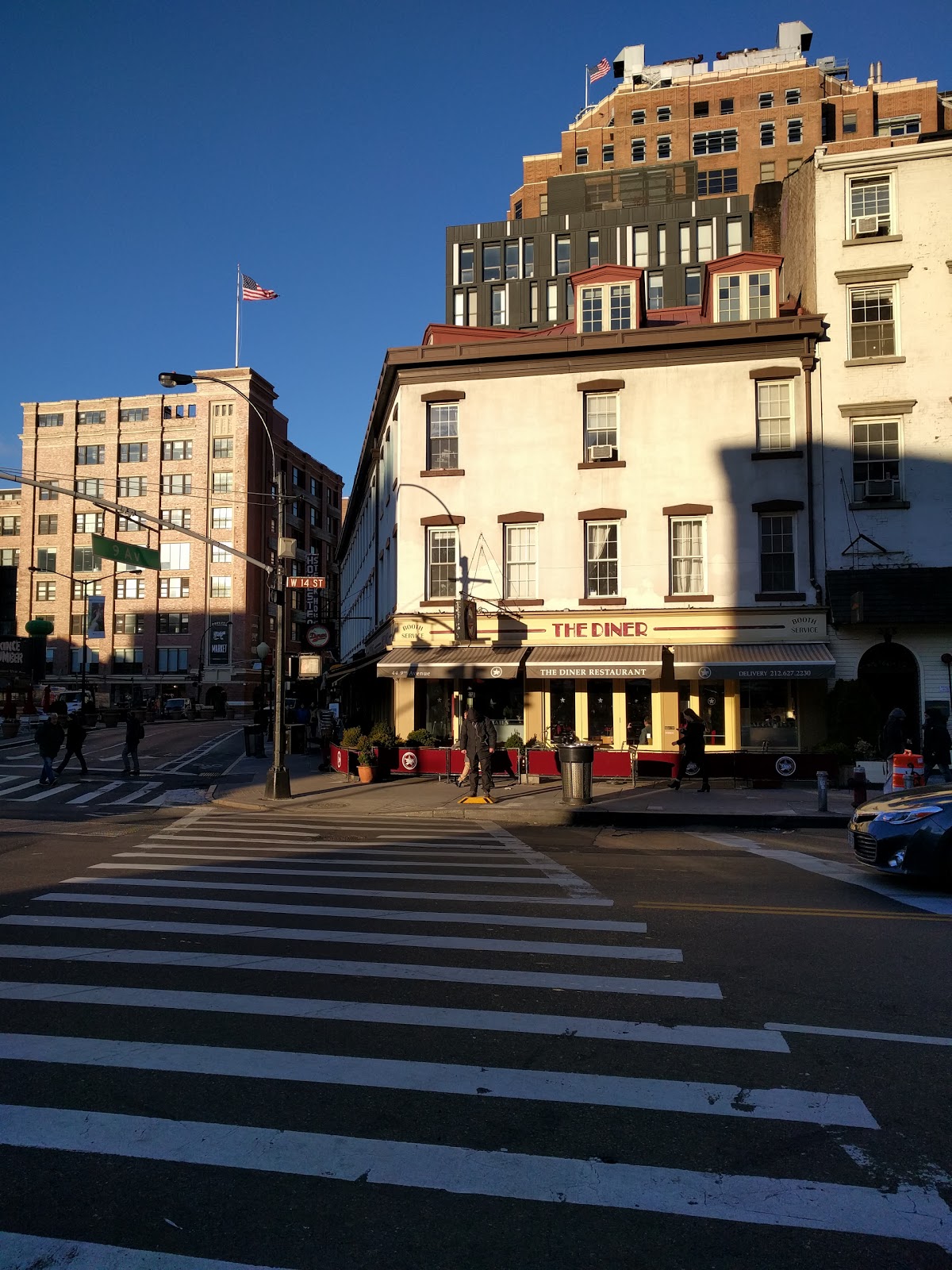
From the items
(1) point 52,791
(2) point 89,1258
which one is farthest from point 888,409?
(2) point 89,1258

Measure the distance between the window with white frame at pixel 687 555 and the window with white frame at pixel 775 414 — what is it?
2819 mm

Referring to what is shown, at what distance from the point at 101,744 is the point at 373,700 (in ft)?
43.0

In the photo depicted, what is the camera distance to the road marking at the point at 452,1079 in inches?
179

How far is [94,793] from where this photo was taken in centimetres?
2161

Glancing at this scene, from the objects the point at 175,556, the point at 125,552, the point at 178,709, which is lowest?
the point at 178,709

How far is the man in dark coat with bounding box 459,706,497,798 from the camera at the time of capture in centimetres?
1925

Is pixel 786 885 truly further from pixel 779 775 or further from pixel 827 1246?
pixel 779 775

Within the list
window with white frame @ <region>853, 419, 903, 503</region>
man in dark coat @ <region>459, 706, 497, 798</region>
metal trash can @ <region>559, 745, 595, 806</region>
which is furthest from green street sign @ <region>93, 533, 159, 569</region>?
window with white frame @ <region>853, 419, 903, 503</region>

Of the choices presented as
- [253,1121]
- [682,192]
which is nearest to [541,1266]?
[253,1121]

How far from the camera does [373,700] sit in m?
35.8

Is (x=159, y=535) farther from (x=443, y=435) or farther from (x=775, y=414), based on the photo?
(x=775, y=414)

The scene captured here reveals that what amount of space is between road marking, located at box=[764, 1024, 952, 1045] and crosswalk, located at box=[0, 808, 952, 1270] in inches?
11.1

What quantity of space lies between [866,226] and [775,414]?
5.76m

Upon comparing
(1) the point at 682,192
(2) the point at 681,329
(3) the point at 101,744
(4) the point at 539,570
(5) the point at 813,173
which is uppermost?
(1) the point at 682,192
